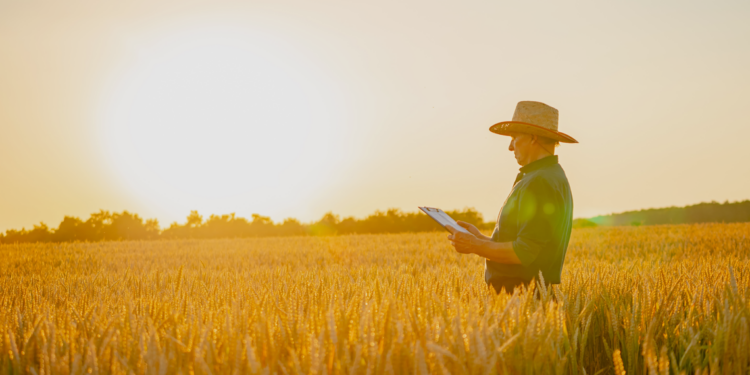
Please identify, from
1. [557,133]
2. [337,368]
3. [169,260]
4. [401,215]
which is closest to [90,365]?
[337,368]

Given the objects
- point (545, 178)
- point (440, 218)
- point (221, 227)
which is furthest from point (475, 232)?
point (221, 227)

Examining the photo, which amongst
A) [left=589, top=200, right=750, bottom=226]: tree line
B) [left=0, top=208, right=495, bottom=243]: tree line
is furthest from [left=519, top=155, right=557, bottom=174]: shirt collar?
[left=589, top=200, right=750, bottom=226]: tree line

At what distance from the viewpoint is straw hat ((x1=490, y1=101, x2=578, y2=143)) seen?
3445 mm

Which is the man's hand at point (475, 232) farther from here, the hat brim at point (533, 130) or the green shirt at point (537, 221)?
the hat brim at point (533, 130)

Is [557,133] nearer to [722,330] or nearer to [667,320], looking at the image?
[667,320]

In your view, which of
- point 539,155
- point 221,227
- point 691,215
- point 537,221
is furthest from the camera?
point 691,215

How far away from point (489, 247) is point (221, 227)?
3157 centimetres

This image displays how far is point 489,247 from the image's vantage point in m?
3.26

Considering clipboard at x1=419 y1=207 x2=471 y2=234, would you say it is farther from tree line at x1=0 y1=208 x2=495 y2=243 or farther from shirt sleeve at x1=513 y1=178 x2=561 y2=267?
tree line at x1=0 y1=208 x2=495 y2=243

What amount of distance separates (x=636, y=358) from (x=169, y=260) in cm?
907

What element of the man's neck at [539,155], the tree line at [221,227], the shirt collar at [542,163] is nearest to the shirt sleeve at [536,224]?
the shirt collar at [542,163]

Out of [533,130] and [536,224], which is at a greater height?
[533,130]

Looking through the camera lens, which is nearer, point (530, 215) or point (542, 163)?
point (530, 215)

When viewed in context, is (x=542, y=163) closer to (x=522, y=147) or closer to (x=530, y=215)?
(x=522, y=147)
